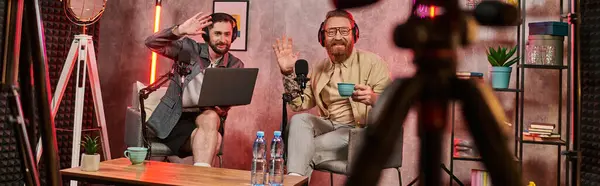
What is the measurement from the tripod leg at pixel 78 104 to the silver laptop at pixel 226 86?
867mm

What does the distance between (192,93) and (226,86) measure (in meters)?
0.44

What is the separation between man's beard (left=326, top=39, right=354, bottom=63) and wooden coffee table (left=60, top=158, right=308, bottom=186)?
1139mm

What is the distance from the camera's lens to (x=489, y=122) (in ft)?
0.85

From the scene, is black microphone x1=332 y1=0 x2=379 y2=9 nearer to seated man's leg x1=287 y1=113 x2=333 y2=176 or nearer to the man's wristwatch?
seated man's leg x1=287 y1=113 x2=333 y2=176

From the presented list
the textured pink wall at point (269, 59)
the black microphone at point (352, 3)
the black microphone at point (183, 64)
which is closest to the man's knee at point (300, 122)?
the textured pink wall at point (269, 59)

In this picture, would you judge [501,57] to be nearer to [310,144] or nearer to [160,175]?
[310,144]

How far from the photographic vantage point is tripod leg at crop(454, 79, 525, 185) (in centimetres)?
26

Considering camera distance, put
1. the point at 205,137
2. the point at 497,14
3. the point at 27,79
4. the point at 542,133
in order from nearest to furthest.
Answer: the point at 497,14 < the point at 27,79 < the point at 542,133 < the point at 205,137

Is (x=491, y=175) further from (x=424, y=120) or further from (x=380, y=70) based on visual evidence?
(x=380, y=70)

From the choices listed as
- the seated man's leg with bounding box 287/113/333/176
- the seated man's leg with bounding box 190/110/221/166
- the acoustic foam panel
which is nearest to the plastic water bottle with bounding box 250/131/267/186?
the seated man's leg with bounding box 287/113/333/176

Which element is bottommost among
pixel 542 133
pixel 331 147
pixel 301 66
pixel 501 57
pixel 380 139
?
pixel 331 147

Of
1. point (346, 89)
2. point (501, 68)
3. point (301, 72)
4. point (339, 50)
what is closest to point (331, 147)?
point (346, 89)

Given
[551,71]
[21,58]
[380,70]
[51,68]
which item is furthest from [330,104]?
[21,58]

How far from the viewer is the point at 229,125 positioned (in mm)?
4680
